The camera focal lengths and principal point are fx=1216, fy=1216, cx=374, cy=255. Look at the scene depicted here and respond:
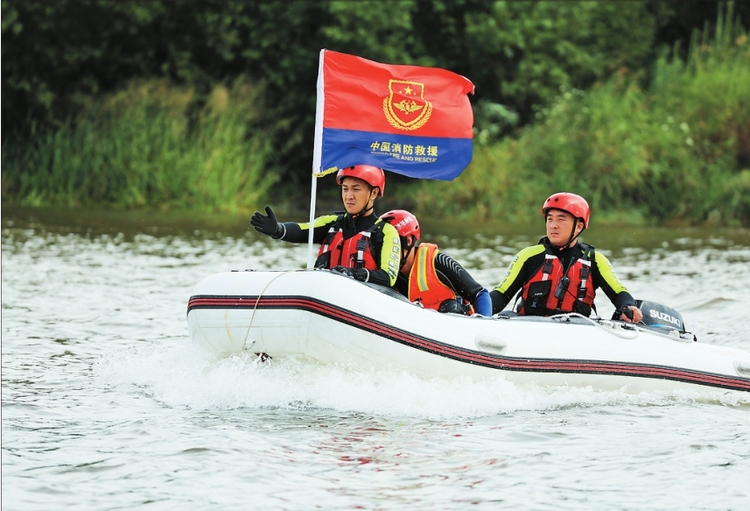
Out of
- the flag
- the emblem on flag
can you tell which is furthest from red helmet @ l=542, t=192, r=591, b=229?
the emblem on flag

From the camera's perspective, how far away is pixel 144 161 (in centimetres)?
2281

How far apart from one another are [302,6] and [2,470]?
21.0 m

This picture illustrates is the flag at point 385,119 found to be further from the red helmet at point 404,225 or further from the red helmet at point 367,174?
the red helmet at point 404,225

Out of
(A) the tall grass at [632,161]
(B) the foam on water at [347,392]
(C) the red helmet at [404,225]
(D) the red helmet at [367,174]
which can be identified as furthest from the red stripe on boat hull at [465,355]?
(A) the tall grass at [632,161]

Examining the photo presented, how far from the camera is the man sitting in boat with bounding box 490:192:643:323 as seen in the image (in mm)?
8047

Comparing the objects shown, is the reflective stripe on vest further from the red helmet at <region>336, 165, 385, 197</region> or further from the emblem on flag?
the emblem on flag

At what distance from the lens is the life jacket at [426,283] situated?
789cm

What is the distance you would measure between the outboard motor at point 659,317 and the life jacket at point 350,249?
1.94m

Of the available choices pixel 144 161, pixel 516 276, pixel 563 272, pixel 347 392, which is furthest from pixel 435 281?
pixel 144 161

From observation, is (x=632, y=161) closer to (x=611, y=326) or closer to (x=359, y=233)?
(x=611, y=326)

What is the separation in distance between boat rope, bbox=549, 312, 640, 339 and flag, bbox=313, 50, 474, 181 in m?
1.26

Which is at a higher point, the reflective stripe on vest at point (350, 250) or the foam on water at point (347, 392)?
the reflective stripe on vest at point (350, 250)

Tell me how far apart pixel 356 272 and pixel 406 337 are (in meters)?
0.58

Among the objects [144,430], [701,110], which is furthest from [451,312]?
[701,110]
